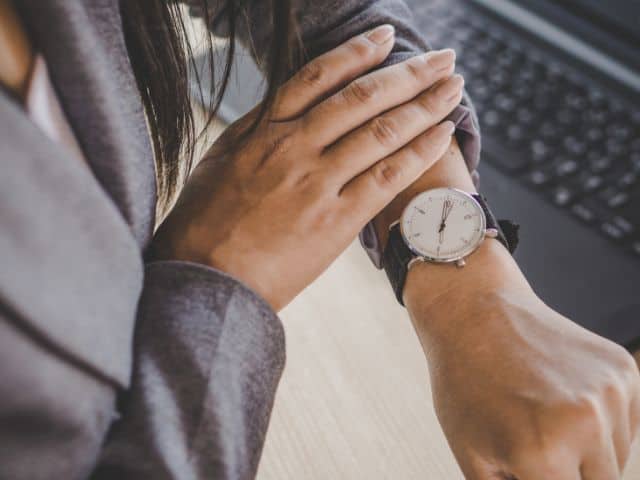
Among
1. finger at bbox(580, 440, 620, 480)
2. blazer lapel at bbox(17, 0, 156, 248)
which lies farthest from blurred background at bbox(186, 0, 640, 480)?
blazer lapel at bbox(17, 0, 156, 248)

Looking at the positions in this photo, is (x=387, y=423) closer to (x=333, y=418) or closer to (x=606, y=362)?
(x=333, y=418)

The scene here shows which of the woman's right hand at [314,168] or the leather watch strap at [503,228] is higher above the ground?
the woman's right hand at [314,168]

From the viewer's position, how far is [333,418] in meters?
0.50

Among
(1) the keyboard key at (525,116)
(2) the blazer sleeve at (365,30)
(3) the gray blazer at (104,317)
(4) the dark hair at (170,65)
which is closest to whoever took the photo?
(3) the gray blazer at (104,317)

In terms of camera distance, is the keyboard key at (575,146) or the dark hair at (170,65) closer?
Result: the dark hair at (170,65)

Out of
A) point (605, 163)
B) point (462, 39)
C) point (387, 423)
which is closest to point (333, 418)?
point (387, 423)

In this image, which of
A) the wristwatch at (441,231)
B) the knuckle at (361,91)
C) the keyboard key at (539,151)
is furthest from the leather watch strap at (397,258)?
the keyboard key at (539,151)

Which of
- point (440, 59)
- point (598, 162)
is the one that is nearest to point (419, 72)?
point (440, 59)

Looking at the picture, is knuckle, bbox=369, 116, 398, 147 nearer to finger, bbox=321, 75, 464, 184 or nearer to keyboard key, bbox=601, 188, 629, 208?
finger, bbox=321, 75, 464, 184

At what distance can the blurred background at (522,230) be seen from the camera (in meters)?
0.49

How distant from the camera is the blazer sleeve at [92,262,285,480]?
34cm

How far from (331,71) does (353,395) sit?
0.89ft

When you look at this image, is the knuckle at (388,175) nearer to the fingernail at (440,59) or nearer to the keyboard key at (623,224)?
the fingernail at (440,59)

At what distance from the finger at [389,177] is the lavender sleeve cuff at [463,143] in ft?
0.14
